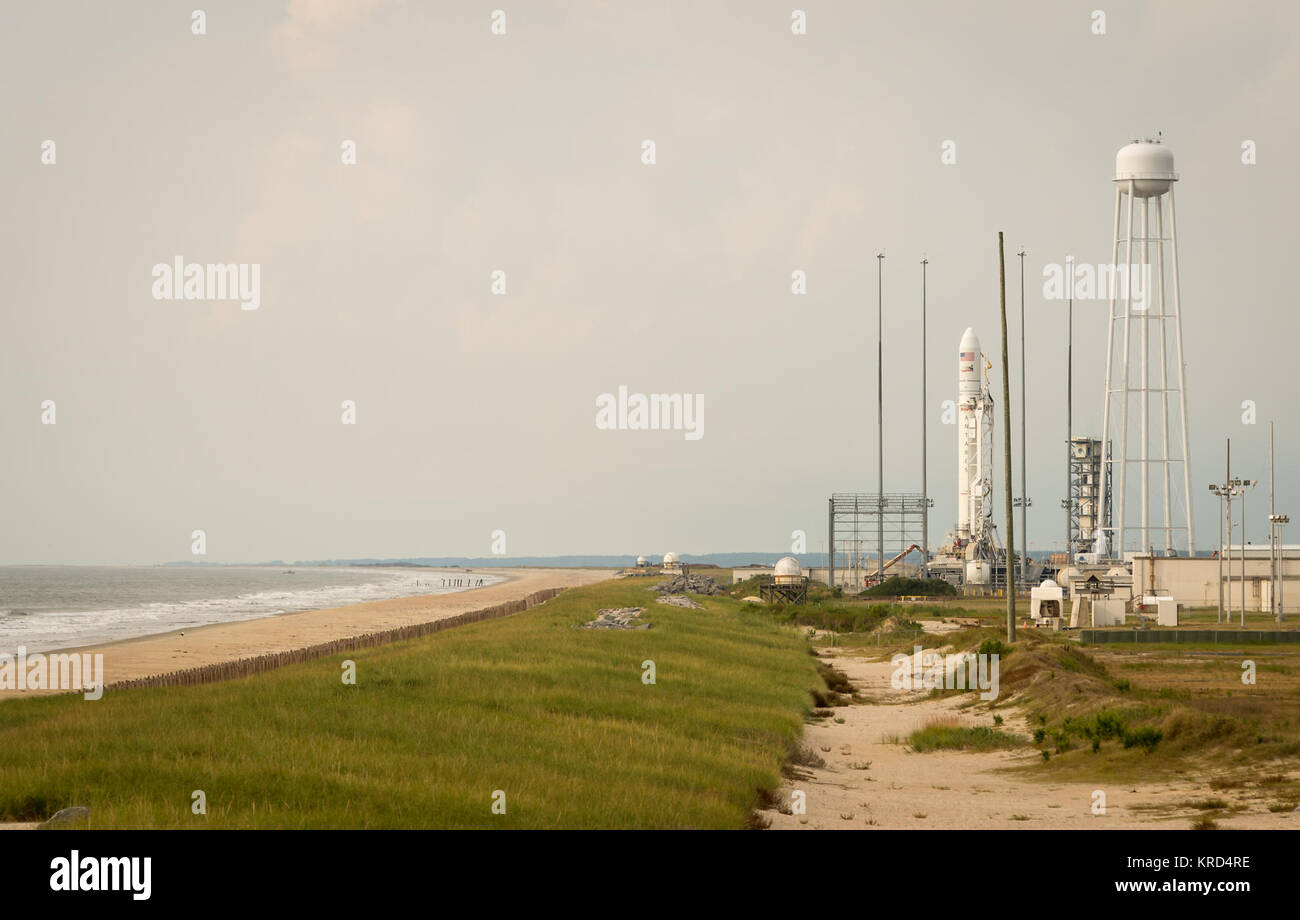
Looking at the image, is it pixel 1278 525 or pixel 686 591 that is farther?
pixel 686 591

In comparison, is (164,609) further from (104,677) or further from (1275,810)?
(1275,810)

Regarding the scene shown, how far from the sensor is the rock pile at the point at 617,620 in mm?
40875

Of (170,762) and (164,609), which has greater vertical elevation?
(170,762)

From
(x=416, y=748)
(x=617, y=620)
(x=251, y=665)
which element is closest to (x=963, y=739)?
(x=416, y=748)

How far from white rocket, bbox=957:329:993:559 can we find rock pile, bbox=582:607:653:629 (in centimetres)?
6239

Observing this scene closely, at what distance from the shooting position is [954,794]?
1842cm

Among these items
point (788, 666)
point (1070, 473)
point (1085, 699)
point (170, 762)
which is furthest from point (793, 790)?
point (1070, 473)

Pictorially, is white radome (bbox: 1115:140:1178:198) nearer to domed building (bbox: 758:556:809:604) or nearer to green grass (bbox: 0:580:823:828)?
domed building (bbox: 758:556:809:604)

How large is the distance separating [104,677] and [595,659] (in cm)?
1847

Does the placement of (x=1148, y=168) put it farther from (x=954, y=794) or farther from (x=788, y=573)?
(x=954, y=794)

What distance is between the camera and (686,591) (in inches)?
3575

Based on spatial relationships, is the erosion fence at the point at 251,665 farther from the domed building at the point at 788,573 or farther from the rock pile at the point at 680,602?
the domed building at the point at 788,573

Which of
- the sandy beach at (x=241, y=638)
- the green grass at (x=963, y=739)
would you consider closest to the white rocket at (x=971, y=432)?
the sandy beach at (x=241, y=638)

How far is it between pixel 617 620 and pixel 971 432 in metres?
72.1
